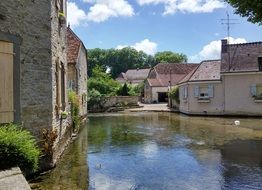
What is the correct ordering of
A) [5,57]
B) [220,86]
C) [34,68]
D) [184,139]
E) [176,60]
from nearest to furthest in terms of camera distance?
[5,57] → [34,68] → [184,139] → [220,86] → [176,60]

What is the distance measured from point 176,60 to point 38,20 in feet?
288

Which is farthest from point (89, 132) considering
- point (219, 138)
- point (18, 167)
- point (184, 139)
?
point (18, 167)

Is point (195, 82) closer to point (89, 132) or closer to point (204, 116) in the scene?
point (204, 116)

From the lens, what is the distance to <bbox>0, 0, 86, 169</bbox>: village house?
909 cm

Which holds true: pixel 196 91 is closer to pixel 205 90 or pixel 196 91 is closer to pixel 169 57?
pixel 205 90

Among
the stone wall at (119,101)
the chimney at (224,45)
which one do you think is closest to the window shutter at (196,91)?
the chimney at (224,45)

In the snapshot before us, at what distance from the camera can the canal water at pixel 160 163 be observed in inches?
357

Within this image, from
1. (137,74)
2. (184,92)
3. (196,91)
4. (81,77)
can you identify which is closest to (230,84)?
(196,91)

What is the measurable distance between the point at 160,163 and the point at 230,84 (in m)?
19.8

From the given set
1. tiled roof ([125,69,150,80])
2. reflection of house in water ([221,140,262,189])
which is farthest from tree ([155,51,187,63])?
reflection of house in water ([221,140,262,189])

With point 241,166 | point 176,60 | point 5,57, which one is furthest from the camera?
point 176,60

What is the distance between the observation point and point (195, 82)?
31.4 meters

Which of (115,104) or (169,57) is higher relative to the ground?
(169,57)

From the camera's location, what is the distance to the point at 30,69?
9969 mm
